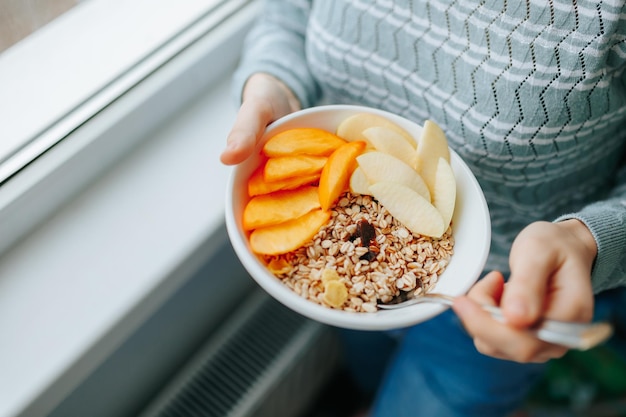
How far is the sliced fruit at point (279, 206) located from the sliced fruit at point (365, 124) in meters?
0.07

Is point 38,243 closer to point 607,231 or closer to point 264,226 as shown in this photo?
point 264,226

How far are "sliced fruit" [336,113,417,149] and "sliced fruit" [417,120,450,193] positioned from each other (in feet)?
0.06

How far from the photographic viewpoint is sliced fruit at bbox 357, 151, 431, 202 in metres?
0.50

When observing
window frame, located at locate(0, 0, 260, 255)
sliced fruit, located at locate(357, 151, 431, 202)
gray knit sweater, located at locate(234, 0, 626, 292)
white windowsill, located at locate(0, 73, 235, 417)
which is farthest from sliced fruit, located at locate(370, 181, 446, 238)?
window frame, located at locate(0, 0, 260, 255)

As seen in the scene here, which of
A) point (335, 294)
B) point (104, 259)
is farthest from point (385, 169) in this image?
point (104, 259)

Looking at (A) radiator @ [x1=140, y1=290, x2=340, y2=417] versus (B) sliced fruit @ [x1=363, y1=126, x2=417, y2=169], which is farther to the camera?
(A) radiator @ [x1=140, y1=290, x2=340, y2=417]

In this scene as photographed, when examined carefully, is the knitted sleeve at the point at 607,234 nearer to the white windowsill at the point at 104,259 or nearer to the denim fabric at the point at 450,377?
the denim fabric at the point at 450,377

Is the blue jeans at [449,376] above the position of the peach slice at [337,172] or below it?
below

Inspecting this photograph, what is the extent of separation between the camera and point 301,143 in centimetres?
52

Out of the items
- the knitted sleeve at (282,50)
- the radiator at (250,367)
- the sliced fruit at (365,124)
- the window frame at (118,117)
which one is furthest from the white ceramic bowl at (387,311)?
the radiator at (250,367)

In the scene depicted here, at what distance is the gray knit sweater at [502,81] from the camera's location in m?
0.50

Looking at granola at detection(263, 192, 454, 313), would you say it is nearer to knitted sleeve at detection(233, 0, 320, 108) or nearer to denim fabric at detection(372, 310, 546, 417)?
knitted sleeve at detection(233, 0, 320, 108)

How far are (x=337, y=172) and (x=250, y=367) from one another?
0.49 metres

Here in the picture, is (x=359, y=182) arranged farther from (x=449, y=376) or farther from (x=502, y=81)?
(x=449, y=376)
